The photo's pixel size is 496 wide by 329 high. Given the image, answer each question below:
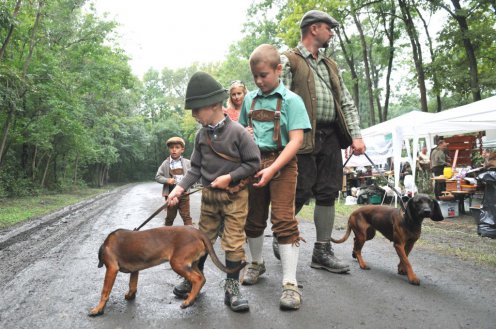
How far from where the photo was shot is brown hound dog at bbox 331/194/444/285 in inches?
153

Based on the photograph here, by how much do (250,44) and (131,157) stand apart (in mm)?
22588

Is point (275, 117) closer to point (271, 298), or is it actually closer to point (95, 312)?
point (271, 298)

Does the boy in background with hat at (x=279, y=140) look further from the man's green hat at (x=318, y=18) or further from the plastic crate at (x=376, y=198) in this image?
the plastic crate at (x=376, y=198)

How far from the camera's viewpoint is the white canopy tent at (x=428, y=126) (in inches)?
384

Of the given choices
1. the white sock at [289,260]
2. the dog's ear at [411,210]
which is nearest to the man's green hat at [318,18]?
the dog's ear at [411,210]

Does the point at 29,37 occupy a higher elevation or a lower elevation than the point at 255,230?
higher

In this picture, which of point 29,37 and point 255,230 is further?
point 29,37

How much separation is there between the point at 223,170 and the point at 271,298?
1.15m

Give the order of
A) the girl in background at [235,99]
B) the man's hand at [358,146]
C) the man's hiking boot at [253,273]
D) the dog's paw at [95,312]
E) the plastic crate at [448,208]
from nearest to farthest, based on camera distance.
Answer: the dog's paw at [95,312], the man's hiking boot at [253,273], the man's hand at [358,146], the girl in background at [235,99], the plastic crate at [448,208]

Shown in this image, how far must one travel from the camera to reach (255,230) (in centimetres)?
374

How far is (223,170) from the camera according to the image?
3301 mm

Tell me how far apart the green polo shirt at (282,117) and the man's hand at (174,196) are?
767mm

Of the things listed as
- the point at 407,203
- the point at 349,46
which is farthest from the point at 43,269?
the point at 349,46

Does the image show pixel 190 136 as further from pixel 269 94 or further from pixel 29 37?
pixel 269 94
